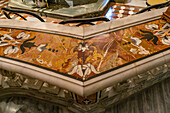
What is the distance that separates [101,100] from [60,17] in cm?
394

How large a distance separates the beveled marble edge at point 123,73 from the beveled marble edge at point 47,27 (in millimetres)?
610

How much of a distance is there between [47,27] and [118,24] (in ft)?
3.06

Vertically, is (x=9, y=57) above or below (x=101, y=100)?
above

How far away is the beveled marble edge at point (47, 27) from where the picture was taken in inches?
59.1

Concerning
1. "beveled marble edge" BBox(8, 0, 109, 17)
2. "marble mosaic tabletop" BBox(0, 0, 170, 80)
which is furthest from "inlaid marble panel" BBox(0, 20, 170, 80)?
"beveled marble edge" BBox(8, 0, 109, 17)

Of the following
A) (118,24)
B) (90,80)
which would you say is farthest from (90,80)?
(118,24)

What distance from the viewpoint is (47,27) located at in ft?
5.24

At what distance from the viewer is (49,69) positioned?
1.12m

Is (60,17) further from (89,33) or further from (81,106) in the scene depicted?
(81,106)

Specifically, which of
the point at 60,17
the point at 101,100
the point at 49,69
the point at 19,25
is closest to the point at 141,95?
the point at 101,100

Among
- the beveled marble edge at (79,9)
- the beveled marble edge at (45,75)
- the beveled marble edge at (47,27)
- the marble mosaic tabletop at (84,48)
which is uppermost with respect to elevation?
the beveled marble edge at (79,9)

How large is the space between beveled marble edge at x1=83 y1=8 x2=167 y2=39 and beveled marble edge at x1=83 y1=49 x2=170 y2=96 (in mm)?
566

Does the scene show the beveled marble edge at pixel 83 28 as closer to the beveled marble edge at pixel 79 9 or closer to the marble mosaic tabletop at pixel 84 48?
the marble mosaic tabletop at pixel 84 48

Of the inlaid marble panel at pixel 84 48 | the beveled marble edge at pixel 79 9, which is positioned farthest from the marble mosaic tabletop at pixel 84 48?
the beveled marble edge at pixel 79 9
